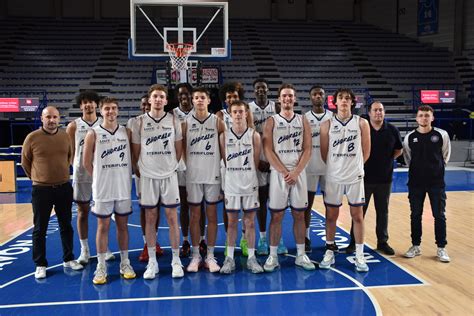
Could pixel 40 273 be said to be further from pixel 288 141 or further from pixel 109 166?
pixel 288 141

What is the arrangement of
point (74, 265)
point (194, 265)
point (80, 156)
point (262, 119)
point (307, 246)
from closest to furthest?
point (194, 265) < point (74, 265) < point (80, 156) < point (262, 119) < point (307, 246)

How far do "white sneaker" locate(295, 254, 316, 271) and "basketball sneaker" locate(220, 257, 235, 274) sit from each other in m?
0.67

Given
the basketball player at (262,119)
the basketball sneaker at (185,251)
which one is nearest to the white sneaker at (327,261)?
the basketball player at (262,119)

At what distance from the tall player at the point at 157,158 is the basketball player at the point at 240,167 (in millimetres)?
480

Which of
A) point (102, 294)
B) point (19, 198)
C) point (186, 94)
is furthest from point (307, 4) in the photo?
point (102, 294)

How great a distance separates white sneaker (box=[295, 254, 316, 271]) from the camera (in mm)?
4680

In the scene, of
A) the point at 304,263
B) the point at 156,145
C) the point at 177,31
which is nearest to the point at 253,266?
the point at 304,263

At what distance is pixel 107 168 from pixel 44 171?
71 cm

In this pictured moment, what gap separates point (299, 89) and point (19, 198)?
1173 centimetres

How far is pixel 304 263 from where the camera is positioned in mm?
4719

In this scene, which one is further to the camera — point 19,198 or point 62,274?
point 19,198

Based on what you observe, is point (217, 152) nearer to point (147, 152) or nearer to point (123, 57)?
point (147, 152)

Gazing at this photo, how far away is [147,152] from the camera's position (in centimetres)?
440

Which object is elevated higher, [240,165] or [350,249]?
[240,165]
